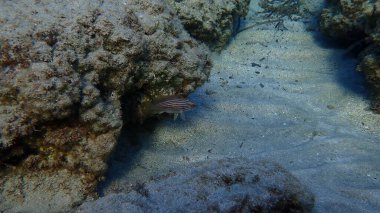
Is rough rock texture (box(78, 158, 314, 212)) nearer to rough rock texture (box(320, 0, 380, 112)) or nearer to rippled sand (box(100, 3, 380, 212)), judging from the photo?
rippled sand (box(100, 3, 380, 212))

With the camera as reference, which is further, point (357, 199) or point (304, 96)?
point (304, 96)

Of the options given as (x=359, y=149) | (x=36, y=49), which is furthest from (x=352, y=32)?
(x=36, y=49)

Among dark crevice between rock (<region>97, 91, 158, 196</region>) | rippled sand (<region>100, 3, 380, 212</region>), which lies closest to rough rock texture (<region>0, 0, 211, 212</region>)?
dark crevice between rock (<region>97, 91, 158, 196</region>)

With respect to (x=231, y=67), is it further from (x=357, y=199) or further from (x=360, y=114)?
(x=357, y=199)

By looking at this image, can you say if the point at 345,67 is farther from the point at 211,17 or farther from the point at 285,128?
the point at 211,17

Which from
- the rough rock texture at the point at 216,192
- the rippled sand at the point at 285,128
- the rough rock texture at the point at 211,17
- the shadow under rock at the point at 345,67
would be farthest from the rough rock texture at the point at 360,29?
the rough rock texture at the point at 216,192

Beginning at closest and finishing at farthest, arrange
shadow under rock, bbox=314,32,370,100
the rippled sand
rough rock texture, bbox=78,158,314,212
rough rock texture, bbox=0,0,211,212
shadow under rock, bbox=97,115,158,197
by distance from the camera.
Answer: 1. rough rock texture, bbox=78,158,314,212
2. rough rock texture, bbox=0,0,211,212
3. shadow under rock, bbox=97,115,158,197
4. the rippled sand
5. shadow under rock, bbox=314,32,370,100
